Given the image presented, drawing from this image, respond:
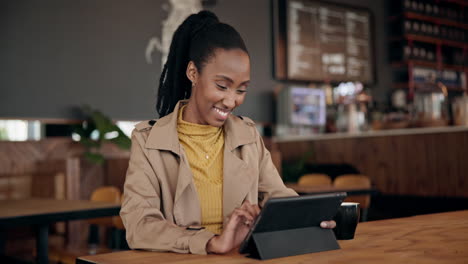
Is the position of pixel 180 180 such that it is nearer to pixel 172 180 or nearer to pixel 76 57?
pixel 172 180

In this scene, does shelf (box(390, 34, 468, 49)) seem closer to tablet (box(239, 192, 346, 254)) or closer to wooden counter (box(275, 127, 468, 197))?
wooden counter (box(275, 127, 468, 197))

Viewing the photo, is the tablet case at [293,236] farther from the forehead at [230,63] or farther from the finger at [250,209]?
the forehead at [230,63]

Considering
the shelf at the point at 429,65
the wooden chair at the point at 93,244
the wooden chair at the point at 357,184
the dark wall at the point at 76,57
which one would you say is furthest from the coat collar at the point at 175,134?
the shelf at the point at 429,65

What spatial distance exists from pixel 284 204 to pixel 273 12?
17.9 feet

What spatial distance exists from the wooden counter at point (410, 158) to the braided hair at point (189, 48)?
2.88 meters

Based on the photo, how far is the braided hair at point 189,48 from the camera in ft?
4.28

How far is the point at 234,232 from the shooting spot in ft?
3.21

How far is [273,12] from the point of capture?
243 inches

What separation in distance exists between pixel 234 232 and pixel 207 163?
39 cm

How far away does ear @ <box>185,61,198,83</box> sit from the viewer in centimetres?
135

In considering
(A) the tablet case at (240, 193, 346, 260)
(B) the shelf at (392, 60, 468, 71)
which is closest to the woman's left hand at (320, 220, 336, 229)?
(A) the tablet case at (240, 193, 346, 260)

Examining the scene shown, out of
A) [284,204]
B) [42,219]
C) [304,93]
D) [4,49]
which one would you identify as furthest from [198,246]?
[304,93]

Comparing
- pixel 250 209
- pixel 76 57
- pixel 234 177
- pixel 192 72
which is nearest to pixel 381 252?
pixel 250 209

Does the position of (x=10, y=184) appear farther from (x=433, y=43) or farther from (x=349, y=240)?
(x=433, y=43)
